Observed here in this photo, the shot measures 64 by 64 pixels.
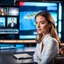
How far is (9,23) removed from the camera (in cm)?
489

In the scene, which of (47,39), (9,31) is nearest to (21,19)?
(9,31)

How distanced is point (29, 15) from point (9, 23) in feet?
1.86

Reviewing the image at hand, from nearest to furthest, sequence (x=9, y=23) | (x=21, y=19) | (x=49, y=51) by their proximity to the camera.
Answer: (x=49, y=51) < (x=9, y=23) < (x=21, y=19)

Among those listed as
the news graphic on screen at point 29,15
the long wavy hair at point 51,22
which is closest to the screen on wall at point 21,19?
the news graphic on screen at point 29,15

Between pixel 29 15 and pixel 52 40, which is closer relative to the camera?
pixel 52 40

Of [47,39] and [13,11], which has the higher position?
[13,11]

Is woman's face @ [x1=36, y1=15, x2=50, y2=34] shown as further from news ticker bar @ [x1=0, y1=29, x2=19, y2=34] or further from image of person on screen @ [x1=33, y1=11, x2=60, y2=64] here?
news ticker bar @ [x1=0, y1=29, x2=19, y2=34]

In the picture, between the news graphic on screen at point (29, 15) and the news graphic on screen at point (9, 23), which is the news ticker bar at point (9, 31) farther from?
the news graphic on screen at point (29, 15)

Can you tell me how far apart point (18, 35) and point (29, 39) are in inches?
12.3

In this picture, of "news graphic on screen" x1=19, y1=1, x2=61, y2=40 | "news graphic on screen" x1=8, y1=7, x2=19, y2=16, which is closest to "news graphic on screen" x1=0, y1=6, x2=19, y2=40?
"news graphic on screen" x1=8, y1=7, x2=19, y2=16

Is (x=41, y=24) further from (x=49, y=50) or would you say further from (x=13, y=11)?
(x=13, y=11)

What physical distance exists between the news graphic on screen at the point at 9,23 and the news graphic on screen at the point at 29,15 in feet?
0.44

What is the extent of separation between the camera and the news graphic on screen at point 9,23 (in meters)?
4.88

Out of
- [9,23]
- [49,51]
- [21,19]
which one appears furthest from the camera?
[21,19]
